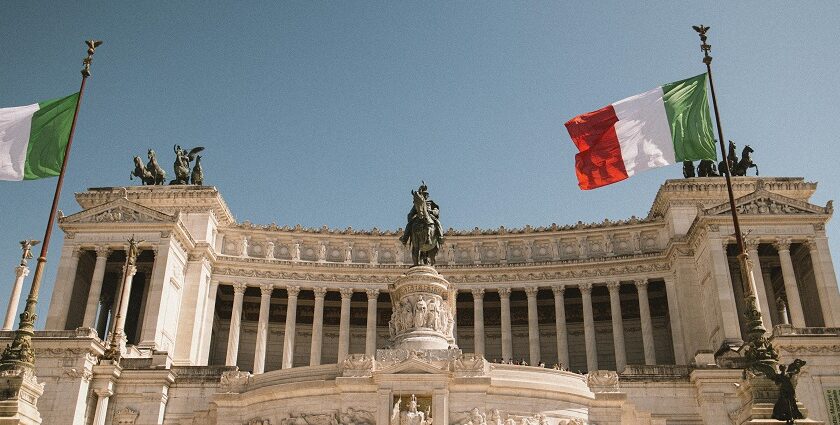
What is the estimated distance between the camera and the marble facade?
34.5 meters

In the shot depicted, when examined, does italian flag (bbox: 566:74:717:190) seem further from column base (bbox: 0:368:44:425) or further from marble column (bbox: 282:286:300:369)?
marble column (bbox: 282:286:300:369)

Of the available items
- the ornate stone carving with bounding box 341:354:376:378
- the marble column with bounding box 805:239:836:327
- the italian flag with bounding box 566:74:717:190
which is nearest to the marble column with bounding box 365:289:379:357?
the ornate stone carving with bounding box 341:354:376:378

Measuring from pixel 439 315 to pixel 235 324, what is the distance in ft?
104

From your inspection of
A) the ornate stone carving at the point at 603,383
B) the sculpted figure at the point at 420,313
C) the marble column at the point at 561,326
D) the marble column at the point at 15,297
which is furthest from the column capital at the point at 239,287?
the ornate stone carving at the point at 603,383

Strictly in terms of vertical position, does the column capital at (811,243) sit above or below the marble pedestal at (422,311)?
above

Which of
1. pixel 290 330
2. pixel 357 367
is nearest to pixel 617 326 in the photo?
pixel 290 330

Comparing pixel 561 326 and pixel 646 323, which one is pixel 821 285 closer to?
pixel 646 323

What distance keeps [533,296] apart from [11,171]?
4681cm

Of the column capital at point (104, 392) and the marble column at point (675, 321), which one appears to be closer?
the column capital at point (104, 392)

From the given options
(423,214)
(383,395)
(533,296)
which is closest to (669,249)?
(533,296)

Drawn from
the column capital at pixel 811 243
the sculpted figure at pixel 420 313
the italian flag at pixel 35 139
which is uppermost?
the column capital at pixel 811 243

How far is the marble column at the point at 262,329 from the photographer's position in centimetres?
6562

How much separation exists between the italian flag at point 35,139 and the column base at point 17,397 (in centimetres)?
1166

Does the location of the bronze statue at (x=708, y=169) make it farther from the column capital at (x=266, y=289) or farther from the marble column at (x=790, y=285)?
the column capital at (x=266, y=289)
